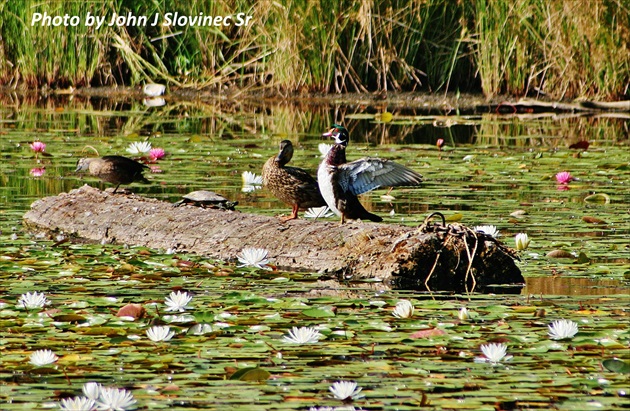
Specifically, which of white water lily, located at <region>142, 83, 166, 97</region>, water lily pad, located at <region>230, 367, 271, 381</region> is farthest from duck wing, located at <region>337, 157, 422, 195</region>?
white water lily, located at <region>142, 83, 166, 97</region>

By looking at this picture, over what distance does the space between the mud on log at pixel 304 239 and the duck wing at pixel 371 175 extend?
283 millimetres

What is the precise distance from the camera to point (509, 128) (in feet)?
43.1

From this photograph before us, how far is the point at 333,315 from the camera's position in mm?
4523

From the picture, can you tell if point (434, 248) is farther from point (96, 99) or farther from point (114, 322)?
point (96, 99)

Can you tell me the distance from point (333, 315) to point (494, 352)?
0.87 meters

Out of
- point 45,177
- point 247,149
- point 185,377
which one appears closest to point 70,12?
point 247,149

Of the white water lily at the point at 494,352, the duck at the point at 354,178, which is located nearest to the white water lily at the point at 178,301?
the white water lily at the point at 494,352

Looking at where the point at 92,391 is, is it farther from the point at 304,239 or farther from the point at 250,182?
the point at 250,182

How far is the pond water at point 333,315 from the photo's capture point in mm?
3566

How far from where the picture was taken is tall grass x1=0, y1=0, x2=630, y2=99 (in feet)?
48.6

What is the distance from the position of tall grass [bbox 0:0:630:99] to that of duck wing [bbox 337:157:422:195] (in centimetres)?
895

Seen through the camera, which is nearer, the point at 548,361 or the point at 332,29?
the point at 548,361

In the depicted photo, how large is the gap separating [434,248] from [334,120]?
28.3 ft

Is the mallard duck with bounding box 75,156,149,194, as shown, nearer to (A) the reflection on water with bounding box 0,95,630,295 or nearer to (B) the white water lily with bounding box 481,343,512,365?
(A) the reflection on water with bounding box 0,95,630,295
